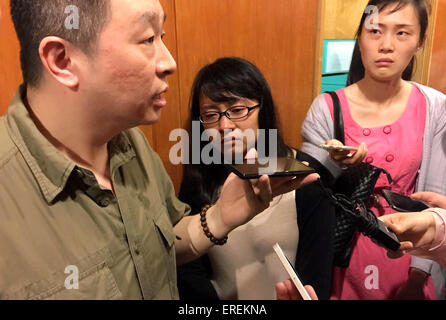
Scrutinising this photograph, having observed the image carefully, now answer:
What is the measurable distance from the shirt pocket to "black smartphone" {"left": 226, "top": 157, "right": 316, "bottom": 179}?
283 mm

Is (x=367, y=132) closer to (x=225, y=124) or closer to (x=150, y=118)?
(x=225, y=124)

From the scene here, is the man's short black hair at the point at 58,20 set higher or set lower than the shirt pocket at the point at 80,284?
higher

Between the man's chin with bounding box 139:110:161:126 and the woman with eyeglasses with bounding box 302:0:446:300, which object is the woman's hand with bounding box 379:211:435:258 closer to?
the woman with eyeglasses with bounding box 302:0:446:300

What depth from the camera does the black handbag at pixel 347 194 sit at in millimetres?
790

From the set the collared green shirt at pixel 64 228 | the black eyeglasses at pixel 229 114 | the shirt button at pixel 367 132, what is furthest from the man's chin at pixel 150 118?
the shirt button at pixel 367 132

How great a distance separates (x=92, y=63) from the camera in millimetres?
465

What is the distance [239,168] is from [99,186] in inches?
10.5

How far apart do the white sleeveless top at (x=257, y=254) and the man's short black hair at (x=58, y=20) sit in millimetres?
628

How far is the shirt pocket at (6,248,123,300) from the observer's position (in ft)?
1.46

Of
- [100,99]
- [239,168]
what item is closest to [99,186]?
[100,99]

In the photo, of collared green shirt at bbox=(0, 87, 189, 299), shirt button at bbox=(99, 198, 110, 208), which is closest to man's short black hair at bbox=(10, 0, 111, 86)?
collared green shirt at bbox=(0, 87, 189, 299)

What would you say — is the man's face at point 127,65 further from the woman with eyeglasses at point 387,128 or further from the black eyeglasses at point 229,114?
the woman with eyeglasses at point 387,128

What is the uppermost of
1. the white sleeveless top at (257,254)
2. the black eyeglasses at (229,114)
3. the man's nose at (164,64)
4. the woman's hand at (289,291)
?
the man's nose at (164,64)
